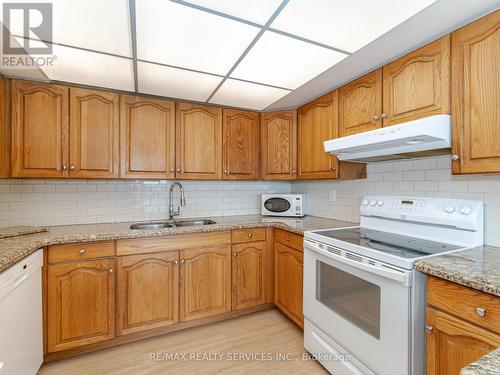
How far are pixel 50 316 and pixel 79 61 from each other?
66.5 inches

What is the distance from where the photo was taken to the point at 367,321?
1390 mm

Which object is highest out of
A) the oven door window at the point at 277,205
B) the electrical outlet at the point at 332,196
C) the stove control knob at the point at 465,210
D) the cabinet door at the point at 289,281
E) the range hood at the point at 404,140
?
the range hood at the point at 404,140

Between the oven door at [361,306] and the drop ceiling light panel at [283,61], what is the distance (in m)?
1.21

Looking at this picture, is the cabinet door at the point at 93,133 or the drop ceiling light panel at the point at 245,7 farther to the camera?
the cabinet door at the point at 93,133

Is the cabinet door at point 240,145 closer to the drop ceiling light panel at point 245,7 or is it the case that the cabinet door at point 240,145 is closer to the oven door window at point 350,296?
the oven door window at point 350,296

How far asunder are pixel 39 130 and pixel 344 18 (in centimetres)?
217

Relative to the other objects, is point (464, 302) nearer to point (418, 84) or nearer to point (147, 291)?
point (418, 84)

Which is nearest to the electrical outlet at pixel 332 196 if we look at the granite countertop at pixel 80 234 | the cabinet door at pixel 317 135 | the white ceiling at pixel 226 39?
the granite countertop at pixel 80 234

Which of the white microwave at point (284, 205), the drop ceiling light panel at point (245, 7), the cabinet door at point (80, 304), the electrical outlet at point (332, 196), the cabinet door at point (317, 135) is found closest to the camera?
the drop ceiling light panel at point (245, 7)

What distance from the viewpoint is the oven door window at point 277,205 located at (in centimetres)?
272

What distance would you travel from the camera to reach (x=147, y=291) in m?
1.99

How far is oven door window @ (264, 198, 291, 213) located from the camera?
2720 millimetres

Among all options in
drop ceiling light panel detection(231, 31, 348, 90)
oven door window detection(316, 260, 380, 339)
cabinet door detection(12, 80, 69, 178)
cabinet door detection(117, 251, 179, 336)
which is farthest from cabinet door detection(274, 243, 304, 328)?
cabinet door detection(12, 80, 69, 178)

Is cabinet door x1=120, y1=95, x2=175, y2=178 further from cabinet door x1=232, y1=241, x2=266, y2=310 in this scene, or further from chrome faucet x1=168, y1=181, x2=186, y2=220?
cabinet door x1=232, y1=241, x2=266, y2=310
